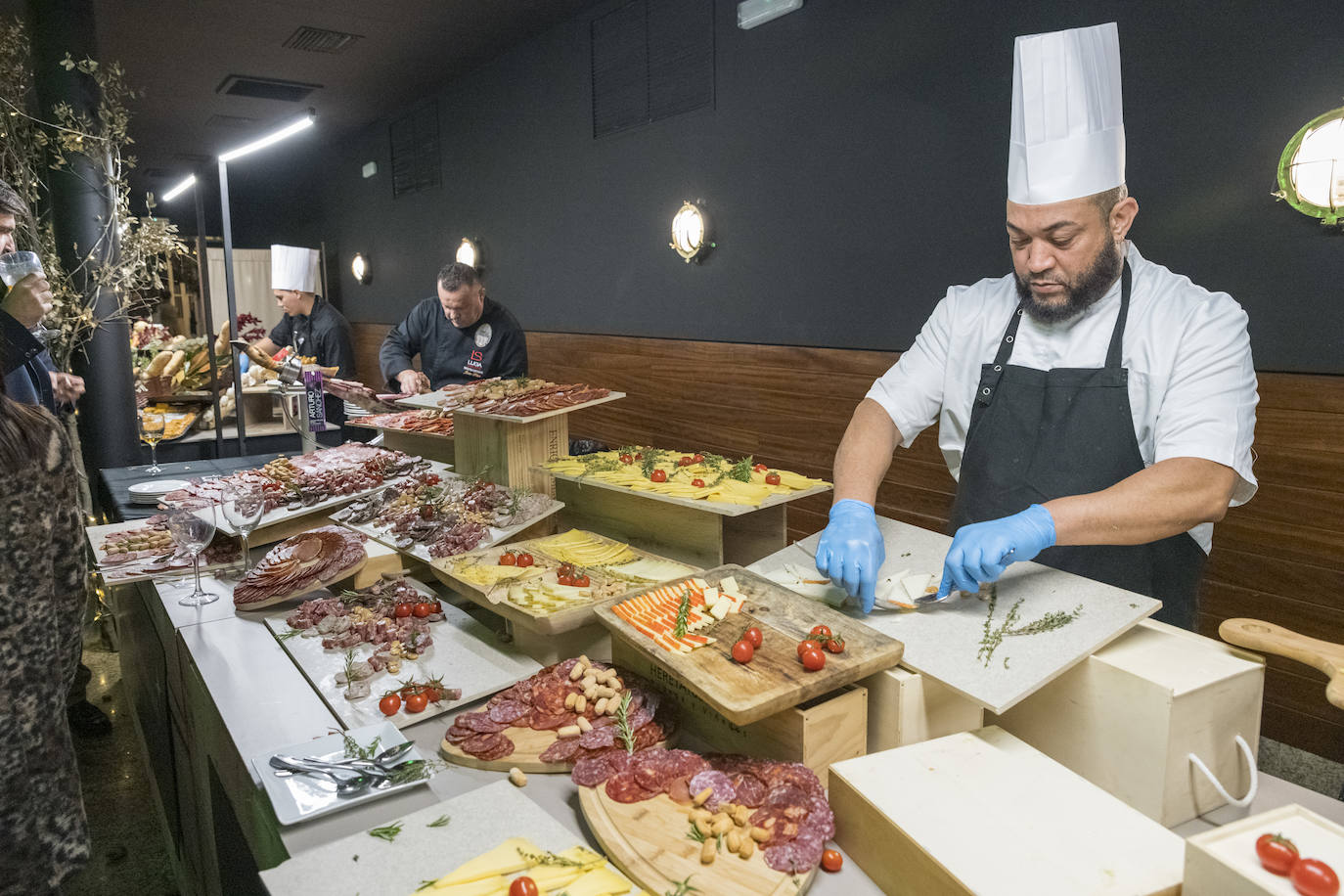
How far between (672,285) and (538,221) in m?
1.89

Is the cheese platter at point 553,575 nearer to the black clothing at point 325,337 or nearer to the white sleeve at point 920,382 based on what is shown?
the white sleeve at point 920,382

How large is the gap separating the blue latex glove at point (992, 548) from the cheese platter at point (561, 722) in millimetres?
574

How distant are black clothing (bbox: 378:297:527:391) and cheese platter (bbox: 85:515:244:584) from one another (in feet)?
7.00

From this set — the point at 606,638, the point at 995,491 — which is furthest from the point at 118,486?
the point at 995,491

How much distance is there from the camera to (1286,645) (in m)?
1.34

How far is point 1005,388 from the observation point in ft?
7.19

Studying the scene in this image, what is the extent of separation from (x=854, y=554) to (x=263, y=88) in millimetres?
8423

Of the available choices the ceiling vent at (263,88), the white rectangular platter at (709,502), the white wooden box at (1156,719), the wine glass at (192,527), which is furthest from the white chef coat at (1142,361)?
the ceiling vent at (263,88)

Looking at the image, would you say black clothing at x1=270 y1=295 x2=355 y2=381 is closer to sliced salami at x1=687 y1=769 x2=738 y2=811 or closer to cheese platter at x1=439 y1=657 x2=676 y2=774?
cheese platter at x1=439 y1=657 x2=676 y2=774

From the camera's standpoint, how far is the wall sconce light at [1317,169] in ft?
8.89

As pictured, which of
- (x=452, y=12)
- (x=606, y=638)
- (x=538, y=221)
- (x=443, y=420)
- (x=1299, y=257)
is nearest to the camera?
(x=606, y=638)

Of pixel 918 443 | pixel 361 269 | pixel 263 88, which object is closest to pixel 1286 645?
pixel 918 443

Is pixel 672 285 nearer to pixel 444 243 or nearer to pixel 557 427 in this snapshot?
pixel 557 427

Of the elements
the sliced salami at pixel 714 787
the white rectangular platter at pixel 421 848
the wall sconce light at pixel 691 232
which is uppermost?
the wall sconce light at pixel 691 232
